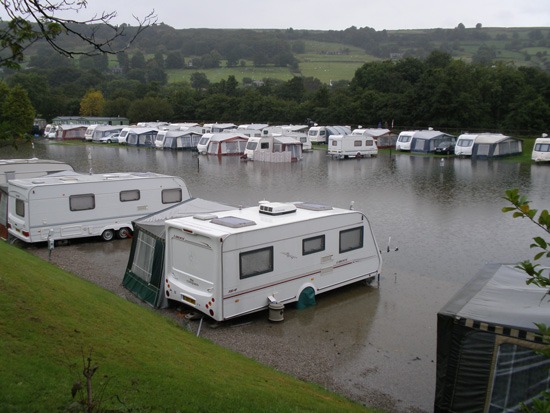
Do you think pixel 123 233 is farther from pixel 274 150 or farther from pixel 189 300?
pixel 274 150

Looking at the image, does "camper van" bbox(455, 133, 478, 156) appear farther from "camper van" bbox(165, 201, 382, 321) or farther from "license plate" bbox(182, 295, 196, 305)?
"license plate" bbox(182, 295, 196, 305)

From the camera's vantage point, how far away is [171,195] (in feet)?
59.5

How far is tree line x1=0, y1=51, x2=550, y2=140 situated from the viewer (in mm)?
55656

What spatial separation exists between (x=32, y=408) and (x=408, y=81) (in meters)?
65.8

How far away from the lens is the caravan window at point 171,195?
17984 millimetres

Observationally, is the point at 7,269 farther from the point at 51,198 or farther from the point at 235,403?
the point at 51,198

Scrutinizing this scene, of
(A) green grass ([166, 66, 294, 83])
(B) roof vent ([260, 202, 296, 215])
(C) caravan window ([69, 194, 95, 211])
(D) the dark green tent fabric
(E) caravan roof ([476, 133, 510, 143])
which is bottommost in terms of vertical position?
(D) the dark green tent fabric

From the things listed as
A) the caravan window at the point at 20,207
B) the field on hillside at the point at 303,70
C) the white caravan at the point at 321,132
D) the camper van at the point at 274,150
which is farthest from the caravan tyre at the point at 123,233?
the field on hillside at the point at 303,70

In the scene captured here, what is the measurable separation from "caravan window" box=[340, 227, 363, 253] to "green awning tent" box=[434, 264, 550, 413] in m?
4.62

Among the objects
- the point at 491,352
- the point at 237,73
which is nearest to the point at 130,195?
the point at 491,352

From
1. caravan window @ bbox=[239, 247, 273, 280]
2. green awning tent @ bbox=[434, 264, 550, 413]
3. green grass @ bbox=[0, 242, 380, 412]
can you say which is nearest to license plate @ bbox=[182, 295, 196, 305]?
caravan window @ bbox=[239, 247, 273, 280]

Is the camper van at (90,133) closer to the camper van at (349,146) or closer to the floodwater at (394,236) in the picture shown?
the floodwater at (394,236)

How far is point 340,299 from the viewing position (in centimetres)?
1232

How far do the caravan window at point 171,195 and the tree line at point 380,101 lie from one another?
34452 millimetres
